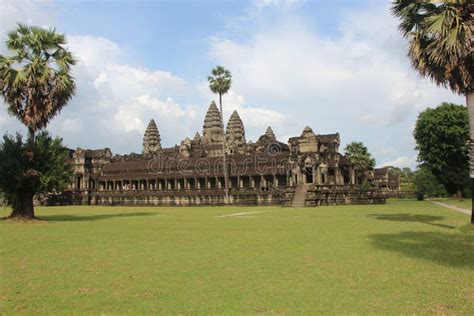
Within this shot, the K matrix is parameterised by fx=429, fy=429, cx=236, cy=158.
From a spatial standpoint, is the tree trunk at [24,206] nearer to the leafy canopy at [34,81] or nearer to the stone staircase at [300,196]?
the leafy canopy at [34,81]

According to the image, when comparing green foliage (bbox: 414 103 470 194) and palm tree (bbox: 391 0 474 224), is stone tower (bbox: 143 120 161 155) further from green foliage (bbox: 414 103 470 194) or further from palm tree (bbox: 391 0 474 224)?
palm tree (bbox: 391 0 474 224)

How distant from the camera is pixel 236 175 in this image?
61.4 metres

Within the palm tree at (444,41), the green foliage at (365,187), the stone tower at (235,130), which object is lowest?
the green foliage at (365,187)

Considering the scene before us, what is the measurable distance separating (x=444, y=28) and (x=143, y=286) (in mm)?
15404

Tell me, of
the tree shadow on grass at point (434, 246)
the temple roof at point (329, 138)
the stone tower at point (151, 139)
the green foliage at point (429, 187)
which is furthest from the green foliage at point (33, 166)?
the stone tower at point (151, 139)

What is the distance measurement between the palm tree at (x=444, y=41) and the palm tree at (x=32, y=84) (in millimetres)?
19015

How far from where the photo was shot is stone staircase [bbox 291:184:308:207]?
43.8m

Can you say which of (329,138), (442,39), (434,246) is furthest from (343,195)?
(434,246)

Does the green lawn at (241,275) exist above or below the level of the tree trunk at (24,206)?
below

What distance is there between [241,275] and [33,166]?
68.6 feet

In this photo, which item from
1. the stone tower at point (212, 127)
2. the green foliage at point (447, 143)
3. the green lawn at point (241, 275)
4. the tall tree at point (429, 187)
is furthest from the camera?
the stone tower at point (212, 127)

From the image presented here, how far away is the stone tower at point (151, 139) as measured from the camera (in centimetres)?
10838

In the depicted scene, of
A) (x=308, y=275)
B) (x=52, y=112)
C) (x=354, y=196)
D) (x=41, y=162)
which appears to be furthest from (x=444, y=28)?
(x=354, y=196)

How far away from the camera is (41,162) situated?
2648 centimetres
